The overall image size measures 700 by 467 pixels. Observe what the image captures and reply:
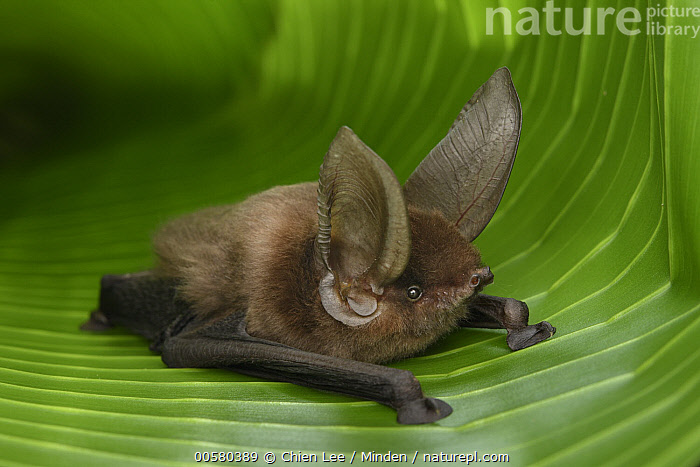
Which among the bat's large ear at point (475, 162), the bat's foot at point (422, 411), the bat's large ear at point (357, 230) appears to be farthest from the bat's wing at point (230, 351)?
the bat's large ear at point (475, 162)

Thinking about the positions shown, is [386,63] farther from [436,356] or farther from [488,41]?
[436,356]

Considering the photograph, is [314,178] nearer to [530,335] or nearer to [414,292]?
[414,292]

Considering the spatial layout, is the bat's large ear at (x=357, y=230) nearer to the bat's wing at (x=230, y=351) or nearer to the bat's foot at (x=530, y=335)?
the bat's wing at (x=230, y=351)

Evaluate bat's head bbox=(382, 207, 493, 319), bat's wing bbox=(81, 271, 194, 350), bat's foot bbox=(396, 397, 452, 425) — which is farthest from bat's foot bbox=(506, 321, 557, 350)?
bat's wing bbox=(81, 271, 194, 350)

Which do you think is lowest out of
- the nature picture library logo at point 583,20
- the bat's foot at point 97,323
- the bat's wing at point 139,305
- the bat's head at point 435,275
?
the bat's foot at point 97,323

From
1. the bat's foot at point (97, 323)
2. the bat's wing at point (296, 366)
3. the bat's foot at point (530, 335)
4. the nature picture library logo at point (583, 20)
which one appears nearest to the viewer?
the bat's wing at point (296, 366)

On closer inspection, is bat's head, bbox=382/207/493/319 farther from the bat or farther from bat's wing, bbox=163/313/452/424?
bat's wing, bbox=163/313/452/424

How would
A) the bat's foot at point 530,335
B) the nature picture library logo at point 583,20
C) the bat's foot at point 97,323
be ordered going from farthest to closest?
the bat's foot at point 97,323, the bat's foot at point 530,335, the nature picture library logo at point 583,20
